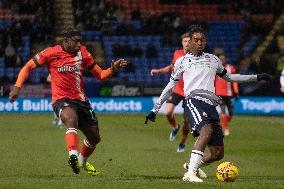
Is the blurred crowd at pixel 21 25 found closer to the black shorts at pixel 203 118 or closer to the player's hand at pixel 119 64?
the player's hand at pixel 119 64

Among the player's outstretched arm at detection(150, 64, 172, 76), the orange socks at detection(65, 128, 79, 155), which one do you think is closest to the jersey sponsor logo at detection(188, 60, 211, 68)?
the orange socks at detection(65, 128, 79, 155)

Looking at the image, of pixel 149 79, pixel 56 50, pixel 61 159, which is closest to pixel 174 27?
pixel 149 79

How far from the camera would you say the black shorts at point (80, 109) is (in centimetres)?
1280

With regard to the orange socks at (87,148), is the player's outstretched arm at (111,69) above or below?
above

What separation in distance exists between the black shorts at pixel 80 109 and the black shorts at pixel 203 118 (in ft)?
6.00

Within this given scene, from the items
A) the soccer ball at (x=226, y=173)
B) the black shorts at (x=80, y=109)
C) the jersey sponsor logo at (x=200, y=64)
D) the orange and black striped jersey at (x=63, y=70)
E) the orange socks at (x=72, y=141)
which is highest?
the jersey sponsor logo at (x=200, y=64)

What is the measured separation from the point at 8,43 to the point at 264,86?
1153 cm

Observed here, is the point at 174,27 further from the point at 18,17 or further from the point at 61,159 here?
the point at 61,159

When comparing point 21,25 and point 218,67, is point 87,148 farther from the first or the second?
point 21,25

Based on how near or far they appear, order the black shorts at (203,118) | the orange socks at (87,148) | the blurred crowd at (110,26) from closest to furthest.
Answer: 1. the black shorts at (203,118)
2. the orange socks at (87,148)
3. the blurred crowd at (110,26)

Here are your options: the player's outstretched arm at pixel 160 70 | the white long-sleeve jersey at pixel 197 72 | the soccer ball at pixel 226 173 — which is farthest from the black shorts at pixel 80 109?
the player's outstretched arm at pixel 160 70

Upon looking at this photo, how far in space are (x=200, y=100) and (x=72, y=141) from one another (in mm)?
2034

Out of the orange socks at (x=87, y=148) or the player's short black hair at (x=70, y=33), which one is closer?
the player's short black hair at (x=70, y=33)

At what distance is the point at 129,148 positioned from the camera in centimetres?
1870
